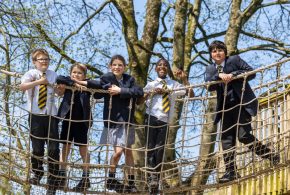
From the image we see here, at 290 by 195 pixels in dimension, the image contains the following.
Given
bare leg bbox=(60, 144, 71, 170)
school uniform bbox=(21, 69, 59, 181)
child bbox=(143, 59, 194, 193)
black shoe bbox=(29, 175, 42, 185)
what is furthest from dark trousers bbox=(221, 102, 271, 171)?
black shoe bbox=(29, 175, 42, 185)

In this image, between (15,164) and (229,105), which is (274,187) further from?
(15,164)

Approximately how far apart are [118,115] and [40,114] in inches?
25.0

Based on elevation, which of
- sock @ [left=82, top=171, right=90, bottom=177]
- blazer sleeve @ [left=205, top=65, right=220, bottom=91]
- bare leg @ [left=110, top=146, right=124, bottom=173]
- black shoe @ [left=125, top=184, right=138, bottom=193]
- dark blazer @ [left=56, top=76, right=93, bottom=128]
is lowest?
black shoe @ [left=125, top=184, right=138, bottom=193]

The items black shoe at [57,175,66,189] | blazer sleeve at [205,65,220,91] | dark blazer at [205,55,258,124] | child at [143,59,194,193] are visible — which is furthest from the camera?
child at [143,59,194,193]

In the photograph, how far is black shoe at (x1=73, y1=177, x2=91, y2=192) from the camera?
6961mm

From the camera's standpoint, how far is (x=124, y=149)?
699 centimetres

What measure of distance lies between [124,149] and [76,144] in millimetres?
398

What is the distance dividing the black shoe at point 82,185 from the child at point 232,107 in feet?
3.57

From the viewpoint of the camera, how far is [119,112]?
6973 millimetres

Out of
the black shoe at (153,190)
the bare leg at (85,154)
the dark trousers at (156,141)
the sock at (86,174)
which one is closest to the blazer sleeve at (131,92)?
the dark trousers at (156,141)

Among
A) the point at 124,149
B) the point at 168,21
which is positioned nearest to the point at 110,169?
the point at 124,149

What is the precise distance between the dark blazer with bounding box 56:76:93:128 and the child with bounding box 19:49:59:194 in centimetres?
7

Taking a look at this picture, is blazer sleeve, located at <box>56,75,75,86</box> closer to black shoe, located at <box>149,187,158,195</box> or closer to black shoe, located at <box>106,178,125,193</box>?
black shoe, located at <box>106,178,125,193</box>

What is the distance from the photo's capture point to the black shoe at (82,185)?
6.96m
